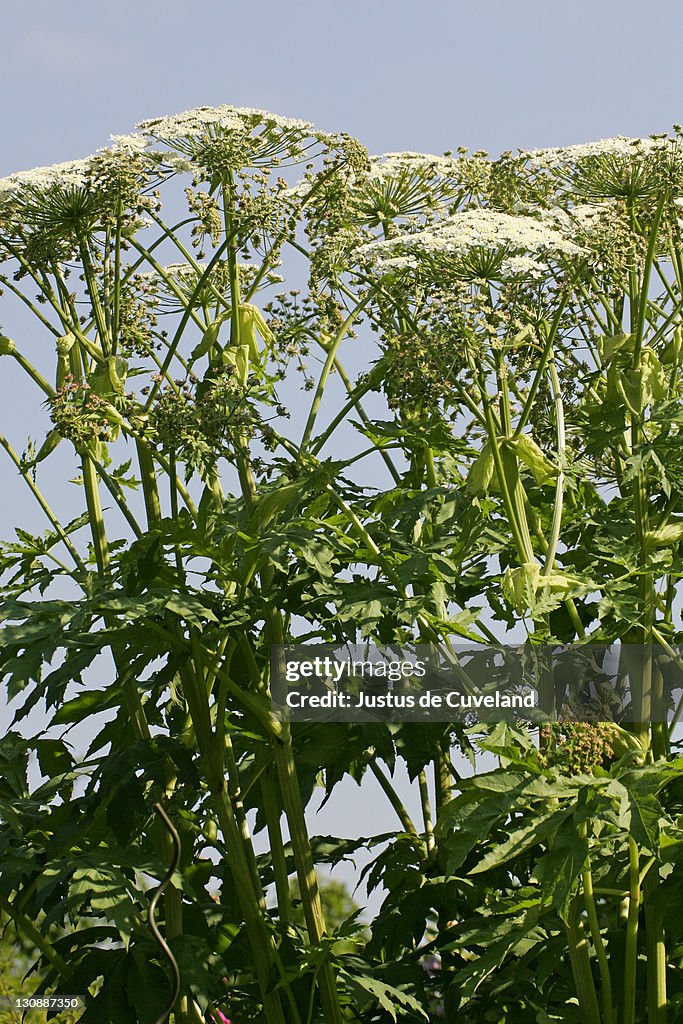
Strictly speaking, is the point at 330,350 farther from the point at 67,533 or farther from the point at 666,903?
the point at 666,903

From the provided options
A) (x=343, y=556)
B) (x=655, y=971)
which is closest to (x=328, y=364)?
(x=343, y=556)

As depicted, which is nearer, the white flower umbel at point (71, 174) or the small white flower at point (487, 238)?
the small white flower at point (487, 238)

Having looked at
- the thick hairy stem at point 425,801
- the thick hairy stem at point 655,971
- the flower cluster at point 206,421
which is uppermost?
the flower cluster at point 206,421

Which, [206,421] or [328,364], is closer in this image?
[206,421]

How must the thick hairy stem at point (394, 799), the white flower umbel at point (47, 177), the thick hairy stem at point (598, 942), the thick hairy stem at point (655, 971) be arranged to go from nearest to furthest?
1. the thick hairy stem at point (598, 942)
2. the thick hairy stem at point (655, 971)
3. the white flower umbel at point (47, 177)
4. the thick hairy stem at point (394, 799)

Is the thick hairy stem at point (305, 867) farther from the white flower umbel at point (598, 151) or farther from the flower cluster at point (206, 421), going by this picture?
the white flower umbel at point (598, 151)

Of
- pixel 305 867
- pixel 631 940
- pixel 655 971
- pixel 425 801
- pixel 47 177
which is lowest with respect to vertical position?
pixel 655 971

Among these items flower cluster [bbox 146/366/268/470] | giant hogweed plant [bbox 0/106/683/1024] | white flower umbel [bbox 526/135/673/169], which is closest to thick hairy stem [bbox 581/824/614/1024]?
giant hogweed plant [bbox 0/106/683/1024]

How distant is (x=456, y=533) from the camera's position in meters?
4.53

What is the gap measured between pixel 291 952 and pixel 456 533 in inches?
62.9

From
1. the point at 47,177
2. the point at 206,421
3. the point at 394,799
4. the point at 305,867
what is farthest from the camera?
the point at 394,799

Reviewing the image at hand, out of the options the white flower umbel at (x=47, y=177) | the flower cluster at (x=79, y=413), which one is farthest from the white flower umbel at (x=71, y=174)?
the flower cluster at (x=79, y=413)

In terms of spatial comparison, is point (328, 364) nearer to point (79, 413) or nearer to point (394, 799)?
point (79, 413)

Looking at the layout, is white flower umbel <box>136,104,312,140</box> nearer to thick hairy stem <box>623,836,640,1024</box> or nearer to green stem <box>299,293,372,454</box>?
green stem <box>299,293,372,454</box>
